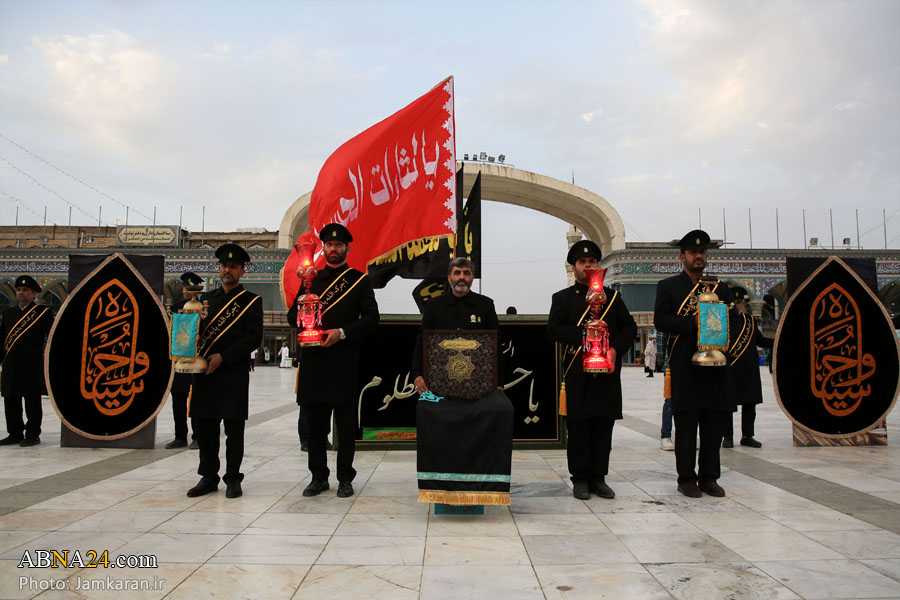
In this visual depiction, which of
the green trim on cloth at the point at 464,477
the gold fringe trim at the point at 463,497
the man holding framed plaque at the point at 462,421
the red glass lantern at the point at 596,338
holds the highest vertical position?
the red glass lantern at the point at 596,338

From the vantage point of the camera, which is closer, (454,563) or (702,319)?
(454,563)

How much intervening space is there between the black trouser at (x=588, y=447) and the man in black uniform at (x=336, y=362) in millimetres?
1517

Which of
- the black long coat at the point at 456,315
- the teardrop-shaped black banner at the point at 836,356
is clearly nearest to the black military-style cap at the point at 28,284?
the black long coat at the point at 456,315

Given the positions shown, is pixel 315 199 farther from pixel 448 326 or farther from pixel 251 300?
pixel 448 326

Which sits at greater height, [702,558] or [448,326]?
[448,326]

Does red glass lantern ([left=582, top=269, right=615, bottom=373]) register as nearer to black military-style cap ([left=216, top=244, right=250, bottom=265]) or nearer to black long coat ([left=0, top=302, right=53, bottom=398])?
black military-style cap ([left=216, top=244, right=250, bottom=265])

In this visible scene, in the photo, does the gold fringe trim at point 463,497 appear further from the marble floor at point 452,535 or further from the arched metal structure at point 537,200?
the arched metal structure at point 537,200

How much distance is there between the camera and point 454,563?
8.82ft

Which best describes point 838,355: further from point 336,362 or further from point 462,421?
point 336,362

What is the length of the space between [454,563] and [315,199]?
201 inches

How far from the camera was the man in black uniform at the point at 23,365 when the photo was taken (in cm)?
612

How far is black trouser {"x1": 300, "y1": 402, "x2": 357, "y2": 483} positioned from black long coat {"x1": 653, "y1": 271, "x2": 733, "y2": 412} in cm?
226

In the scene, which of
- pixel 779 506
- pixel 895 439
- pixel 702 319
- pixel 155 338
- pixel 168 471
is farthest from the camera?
pixel 895 439

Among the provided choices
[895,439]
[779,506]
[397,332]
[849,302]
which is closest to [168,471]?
[397,332]
